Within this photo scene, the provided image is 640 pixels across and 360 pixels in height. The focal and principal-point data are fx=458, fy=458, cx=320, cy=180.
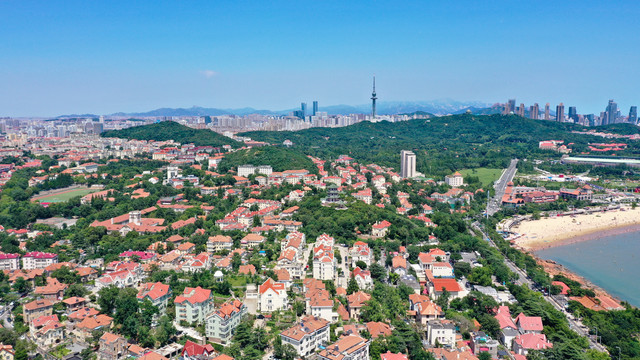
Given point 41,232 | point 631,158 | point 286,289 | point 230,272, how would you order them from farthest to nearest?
1. point 631,158
2. point 41,232
3. point 230,272
4. point 286,289

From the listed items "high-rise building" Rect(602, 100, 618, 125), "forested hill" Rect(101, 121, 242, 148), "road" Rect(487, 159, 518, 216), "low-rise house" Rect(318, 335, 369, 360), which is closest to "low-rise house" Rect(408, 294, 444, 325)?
"low-rise house" Rect(318, 335, 369, 360)

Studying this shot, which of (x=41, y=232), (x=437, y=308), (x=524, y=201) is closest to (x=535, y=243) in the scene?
(x=524, y=201)

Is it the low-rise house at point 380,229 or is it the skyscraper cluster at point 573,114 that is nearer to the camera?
the low-rise house at point 380,229

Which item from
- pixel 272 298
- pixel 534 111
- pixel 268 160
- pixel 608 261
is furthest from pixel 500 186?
pixel 534 111

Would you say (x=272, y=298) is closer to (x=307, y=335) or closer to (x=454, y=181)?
(x=307, y=335)

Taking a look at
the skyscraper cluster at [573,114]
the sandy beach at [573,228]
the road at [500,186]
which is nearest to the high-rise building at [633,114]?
the skyscraper cluster at [573,114]

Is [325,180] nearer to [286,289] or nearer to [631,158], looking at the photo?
[286,289]

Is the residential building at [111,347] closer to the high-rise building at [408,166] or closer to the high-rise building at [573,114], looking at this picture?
the high-rise building at [408,166]

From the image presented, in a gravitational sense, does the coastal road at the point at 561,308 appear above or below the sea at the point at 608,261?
above
